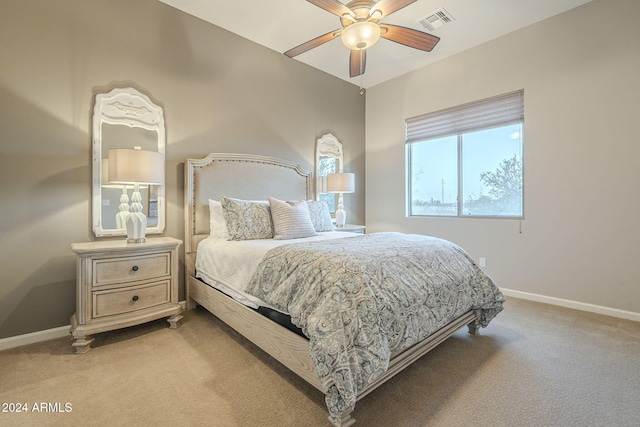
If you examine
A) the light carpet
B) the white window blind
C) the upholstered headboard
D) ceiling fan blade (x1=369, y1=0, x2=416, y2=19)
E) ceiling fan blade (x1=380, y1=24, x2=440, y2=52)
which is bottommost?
the light carpet

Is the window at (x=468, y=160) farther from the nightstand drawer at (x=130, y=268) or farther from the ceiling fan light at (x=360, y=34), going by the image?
the nightstand drawer at (x=130, y=268)

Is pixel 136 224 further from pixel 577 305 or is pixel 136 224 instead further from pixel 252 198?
pixel 577 305

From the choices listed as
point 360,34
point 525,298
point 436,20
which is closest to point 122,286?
point 360,34

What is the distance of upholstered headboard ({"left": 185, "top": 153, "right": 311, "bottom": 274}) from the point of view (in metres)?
2.99

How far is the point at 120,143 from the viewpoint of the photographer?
265 cm

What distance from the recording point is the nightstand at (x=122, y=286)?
6.84 feet

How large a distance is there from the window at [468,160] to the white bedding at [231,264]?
2.36 m

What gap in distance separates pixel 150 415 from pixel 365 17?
9.50 ft

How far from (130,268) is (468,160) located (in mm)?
3961

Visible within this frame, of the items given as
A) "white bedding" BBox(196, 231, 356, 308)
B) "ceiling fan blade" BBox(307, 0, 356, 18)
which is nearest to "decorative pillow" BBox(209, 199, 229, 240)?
"white bedding" BBox(196, 231, 356, 308)

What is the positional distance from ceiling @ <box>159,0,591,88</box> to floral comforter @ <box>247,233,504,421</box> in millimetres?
2446

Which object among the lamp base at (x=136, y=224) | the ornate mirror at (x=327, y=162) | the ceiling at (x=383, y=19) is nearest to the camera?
the lamp base at (x=136, y=224)

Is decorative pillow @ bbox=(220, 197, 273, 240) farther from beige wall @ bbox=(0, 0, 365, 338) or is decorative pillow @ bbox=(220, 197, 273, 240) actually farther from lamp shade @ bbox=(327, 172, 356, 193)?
lamp shade @ bbox=(327, 172, 356, 193)

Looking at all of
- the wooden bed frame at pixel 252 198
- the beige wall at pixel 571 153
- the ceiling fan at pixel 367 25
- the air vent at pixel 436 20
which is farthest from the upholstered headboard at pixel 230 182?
the beige wall at pixel 571 153
